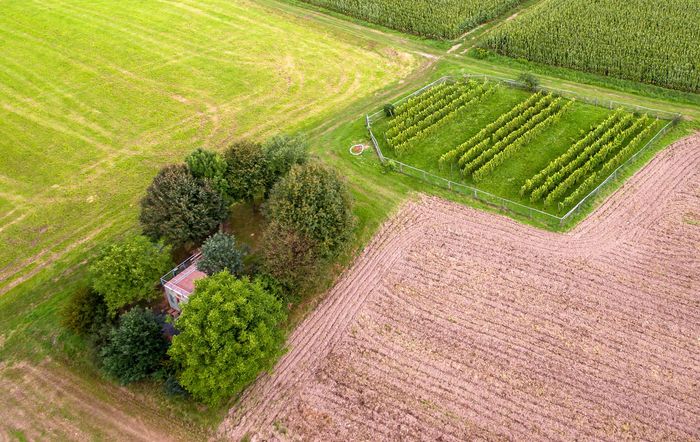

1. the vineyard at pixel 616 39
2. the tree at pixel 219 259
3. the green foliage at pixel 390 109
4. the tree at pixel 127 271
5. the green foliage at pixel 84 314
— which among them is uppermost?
the vineyard at pixel 616 39

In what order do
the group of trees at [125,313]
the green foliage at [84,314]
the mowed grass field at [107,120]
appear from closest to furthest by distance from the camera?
→ the group of trees at [125,313], the mowed grass field at [107,120], the green foliage at [84,314]

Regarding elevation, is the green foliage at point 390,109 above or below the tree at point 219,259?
above

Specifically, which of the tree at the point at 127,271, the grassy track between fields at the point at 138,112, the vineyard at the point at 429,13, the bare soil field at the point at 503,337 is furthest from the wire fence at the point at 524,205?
the tree at the point at 127,271

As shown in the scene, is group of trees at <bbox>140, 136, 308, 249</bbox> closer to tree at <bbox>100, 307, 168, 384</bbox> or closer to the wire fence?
tree at <bbox>100, 307, 168, 384</bbox>

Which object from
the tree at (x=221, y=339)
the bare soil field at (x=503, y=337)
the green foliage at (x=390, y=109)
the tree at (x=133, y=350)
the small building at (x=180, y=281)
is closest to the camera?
the tree at (x=221, y=339)

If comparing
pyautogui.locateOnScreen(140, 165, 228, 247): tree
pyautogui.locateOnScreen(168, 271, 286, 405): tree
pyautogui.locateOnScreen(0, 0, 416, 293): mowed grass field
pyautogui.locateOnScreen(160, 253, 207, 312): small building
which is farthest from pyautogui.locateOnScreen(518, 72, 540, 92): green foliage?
pyautogui.locateOnScreen(168, 271, 286, 405): tree

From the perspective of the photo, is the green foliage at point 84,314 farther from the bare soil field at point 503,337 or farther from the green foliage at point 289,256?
the green foliage at point 289,256

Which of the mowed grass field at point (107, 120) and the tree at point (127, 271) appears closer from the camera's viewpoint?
the mowed grass field at point (107, 120)

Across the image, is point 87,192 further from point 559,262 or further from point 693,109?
point 693,109
